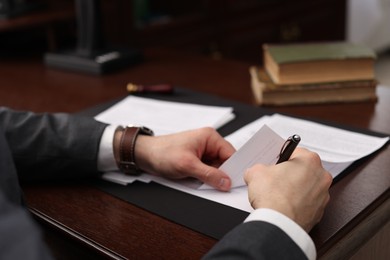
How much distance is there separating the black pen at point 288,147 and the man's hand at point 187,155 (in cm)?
9

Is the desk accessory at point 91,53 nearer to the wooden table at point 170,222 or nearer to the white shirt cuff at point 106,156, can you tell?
the wooden table at point 170,222

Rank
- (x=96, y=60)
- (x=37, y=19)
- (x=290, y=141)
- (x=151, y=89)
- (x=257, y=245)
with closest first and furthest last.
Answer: (x=257, y=245) → (x=290, y=141) → (x=151, y=89) → (x=96, y=60) → (x=37, y=19)

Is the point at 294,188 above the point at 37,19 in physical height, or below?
below

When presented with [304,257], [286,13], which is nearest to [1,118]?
[304,257]

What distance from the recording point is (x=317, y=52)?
1.21 meters

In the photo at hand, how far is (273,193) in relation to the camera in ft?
2.31

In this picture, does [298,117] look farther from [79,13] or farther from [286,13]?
[286,13]

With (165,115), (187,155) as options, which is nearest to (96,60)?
(165,115)

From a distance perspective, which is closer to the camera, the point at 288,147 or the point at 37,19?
the point at 288,147

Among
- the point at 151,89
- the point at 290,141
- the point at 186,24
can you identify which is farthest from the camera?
the point at 186,24

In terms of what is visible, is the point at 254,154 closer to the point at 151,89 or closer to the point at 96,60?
the point at 151,89

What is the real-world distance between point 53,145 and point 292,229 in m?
0.46

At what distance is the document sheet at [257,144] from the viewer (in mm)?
804

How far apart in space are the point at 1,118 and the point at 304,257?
59cm
